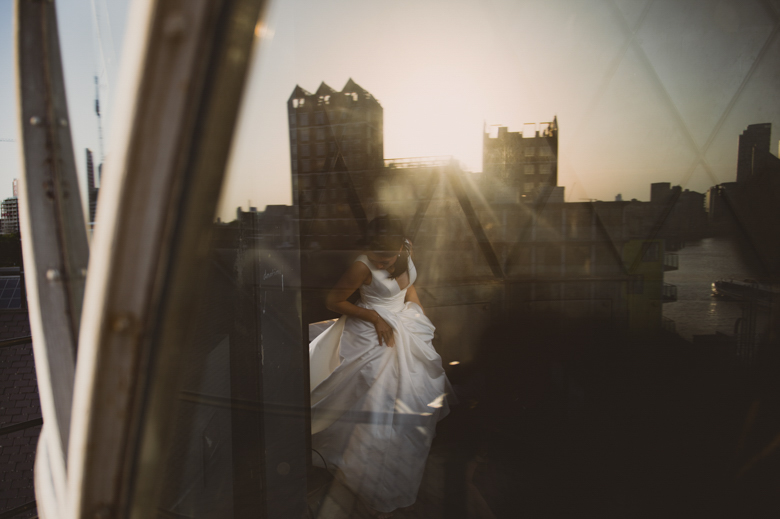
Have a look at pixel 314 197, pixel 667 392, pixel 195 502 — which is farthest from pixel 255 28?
pixel 667 392

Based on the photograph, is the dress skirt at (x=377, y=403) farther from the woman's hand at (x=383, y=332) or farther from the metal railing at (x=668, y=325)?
the metal railing at (x=668, y=325)

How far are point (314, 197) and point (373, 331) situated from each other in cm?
91

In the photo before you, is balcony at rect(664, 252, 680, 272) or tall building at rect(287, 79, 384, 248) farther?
balcony at rect(664, 252, 680, 272)

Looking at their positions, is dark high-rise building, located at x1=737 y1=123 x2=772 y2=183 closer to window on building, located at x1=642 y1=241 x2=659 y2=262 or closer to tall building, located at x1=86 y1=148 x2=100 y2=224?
window on building, located at x1=642 y1=241 x2=659 y2=262

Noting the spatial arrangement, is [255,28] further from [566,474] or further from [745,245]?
[745,245]

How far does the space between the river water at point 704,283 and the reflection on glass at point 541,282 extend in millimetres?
13

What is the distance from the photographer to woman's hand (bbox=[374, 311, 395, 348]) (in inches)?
82.1

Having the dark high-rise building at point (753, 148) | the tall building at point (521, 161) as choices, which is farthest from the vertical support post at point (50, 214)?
the dark high-rise building at point (753, 148)

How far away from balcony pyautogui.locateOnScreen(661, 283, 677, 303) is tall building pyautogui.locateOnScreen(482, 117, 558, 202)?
44.2 inches

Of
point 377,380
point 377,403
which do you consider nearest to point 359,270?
point 377,380

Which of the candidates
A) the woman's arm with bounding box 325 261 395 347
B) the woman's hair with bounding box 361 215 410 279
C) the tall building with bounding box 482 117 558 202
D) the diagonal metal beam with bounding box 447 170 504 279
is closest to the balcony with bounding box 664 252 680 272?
the tall building with bounding box 482 117 558 202

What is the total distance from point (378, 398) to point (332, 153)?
1315 millimetres

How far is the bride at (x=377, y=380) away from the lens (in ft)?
6.29

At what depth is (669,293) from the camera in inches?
104
